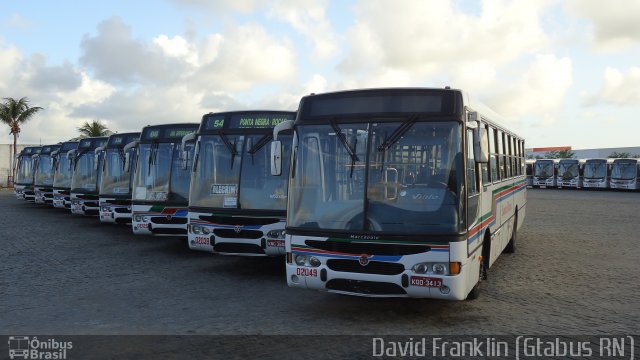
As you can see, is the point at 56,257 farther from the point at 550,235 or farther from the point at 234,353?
the point at 550,235

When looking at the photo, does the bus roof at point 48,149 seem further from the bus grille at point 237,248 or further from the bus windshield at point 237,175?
the bus grille at point 237,248

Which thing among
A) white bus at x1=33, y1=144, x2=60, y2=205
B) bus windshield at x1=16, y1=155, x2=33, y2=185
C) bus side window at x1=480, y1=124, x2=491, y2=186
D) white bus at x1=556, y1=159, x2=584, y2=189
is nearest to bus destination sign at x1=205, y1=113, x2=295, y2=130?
bus side window at x1=480, y1=124, x2=491, y2=186

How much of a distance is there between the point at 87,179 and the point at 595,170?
42636 millimetres

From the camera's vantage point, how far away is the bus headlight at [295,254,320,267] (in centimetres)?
712

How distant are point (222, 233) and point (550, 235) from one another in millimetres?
9936

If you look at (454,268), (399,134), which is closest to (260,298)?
(454,268)

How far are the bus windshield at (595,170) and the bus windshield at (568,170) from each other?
1.23 metres

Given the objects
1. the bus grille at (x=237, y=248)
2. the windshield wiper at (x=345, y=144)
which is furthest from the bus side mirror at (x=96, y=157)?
the windshield wiper at (x=345, y=144)

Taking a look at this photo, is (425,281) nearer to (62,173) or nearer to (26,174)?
(62,173)

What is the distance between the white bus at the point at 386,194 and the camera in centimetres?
663

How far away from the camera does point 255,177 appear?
10562 mm

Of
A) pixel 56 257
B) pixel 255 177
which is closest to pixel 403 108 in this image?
pixel 255 177

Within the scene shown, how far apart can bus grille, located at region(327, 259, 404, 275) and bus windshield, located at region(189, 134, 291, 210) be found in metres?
3.30

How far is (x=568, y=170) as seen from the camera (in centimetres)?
→ 5112
